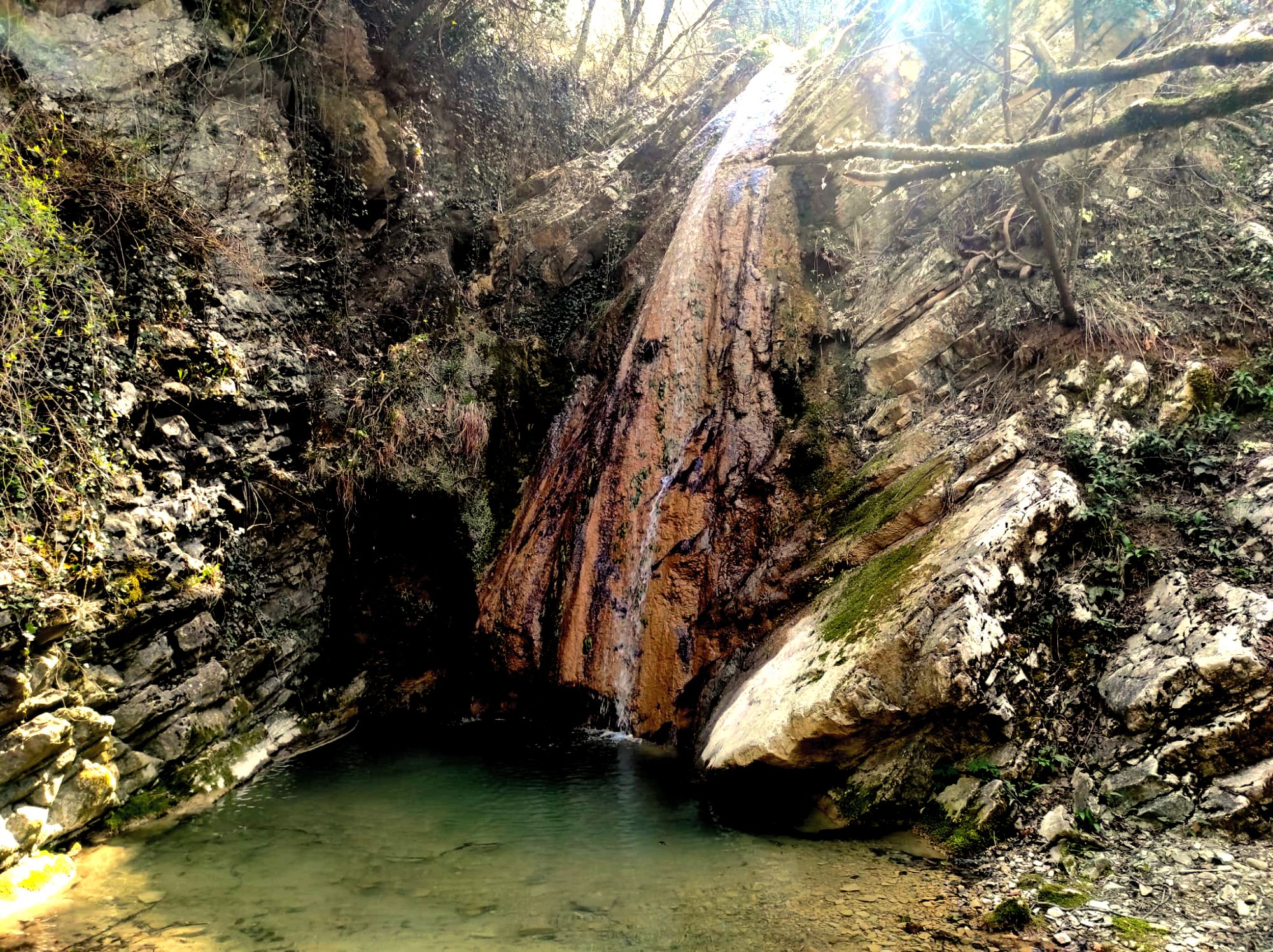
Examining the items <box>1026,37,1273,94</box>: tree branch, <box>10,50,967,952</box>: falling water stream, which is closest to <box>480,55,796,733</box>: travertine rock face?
<box>10,50,967,952</box>: falling water stream

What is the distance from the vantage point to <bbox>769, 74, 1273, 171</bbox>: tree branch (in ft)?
11.3

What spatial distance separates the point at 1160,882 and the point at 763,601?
352cm

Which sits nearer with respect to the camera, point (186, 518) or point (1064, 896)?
point (1064, 896)

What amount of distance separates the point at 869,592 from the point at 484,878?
3246 mm

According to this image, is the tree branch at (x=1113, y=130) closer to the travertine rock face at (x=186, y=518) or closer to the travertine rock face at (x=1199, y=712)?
the travertine rock face at (x=1199, y=712)

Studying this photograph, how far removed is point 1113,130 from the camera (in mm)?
3865

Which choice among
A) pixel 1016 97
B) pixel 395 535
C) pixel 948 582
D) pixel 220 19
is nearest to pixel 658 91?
pixel 1016 97

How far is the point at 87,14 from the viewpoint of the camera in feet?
20.7

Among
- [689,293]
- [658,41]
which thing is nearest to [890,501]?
[689,293]

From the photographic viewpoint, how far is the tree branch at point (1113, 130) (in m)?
3.43

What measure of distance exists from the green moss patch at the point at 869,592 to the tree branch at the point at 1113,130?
2653mm

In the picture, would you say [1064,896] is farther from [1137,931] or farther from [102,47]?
[102,47]

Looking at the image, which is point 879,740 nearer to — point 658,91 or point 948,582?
point 948,582

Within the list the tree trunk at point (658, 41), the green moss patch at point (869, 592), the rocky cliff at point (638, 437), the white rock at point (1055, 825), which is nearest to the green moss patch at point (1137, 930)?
the white rock at point (1055, 825)
